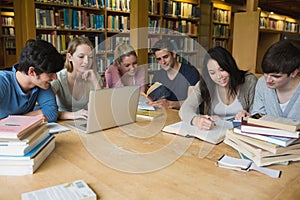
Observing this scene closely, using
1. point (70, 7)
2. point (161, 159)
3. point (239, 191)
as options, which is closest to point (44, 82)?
point (161, 159)

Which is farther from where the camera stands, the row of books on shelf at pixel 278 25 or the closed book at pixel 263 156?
the row of books on shelf at pixel 278 25

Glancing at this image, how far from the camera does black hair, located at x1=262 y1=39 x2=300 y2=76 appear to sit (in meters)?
1.38

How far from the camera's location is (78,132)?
141cm

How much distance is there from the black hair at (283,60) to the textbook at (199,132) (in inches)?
15.6

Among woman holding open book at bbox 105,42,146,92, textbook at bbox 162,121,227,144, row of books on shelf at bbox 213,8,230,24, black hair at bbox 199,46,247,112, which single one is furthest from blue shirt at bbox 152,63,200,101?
row of books on shelf at bbox 213,8,230,24

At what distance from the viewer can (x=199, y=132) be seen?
1.34 meters

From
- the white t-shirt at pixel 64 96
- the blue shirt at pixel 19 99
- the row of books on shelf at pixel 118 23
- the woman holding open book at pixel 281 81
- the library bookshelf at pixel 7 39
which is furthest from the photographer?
the library bookshelf at pixel 7 39

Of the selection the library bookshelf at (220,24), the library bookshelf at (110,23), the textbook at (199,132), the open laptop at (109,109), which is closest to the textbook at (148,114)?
the open laptop at (109,109)

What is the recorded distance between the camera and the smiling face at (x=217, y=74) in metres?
1.75

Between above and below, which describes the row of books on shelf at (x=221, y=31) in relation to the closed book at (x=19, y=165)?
above

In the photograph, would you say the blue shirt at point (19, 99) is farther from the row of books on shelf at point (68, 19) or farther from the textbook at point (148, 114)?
the row of books on shelf at point (68, 19)

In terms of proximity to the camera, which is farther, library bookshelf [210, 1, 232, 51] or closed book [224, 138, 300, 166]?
library bookshelf [210, 1, 232, 51]

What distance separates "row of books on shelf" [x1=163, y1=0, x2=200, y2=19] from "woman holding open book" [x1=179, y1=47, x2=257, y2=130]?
3192mm

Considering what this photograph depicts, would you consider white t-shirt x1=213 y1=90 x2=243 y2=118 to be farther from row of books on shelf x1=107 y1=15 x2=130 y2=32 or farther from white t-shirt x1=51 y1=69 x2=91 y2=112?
row of books on shelf x1=107 y1=15 x2=130 y2=32
